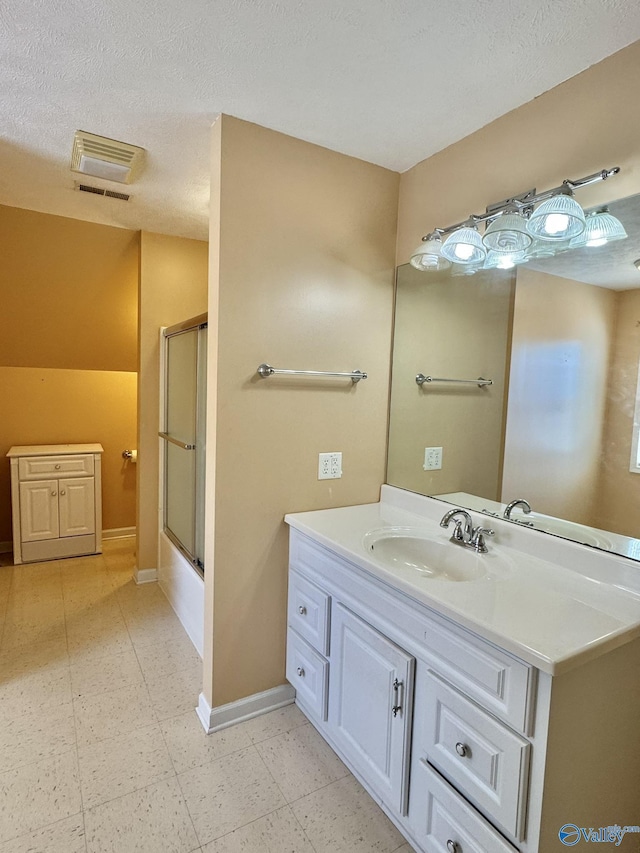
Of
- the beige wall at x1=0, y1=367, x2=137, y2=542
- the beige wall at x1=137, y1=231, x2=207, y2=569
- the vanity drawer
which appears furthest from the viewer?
the beige wall at x1=0, y1=367, x2=137, y2=542

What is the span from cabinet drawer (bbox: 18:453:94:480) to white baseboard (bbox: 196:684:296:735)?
2237mm

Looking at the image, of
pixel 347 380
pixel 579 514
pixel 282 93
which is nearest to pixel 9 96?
pixel 282 93

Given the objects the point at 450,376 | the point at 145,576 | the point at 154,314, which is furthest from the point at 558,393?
the point at 145,576

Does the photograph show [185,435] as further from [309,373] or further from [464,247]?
[464,247]

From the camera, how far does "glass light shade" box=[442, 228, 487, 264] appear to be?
1679mm

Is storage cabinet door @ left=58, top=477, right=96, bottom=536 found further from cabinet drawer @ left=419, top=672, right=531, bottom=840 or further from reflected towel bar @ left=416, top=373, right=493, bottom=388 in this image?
cabinet drawer @ left=419, top=672, right=531, bottom=840

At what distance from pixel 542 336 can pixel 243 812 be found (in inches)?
74.7

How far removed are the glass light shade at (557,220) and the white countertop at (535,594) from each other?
0.97 meters

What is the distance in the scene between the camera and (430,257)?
6.06ft

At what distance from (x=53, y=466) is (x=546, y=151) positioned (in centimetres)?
360

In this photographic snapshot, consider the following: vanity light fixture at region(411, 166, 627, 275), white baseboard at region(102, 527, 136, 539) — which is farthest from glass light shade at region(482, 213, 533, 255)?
white baseboard at region(102, 527, 136, 539)

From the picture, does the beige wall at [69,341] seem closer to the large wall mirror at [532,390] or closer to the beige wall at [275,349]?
the beige wall at [275,349]

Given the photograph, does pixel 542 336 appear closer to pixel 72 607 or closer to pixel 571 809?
pixel 571 809

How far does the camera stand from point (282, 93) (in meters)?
1.53
